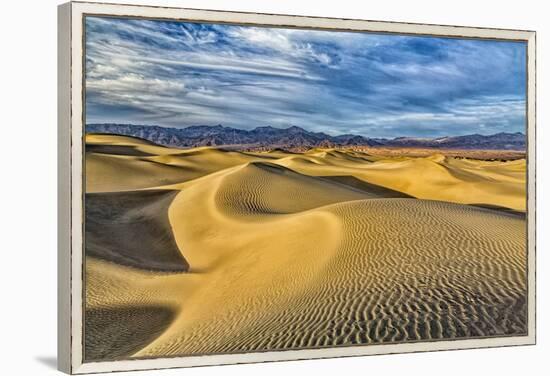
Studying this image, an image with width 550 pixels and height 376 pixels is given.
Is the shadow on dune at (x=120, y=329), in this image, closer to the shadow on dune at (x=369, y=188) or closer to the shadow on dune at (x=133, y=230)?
the shadow on dune at (x=133, y=230)

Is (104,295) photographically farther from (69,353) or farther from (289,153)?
(289,153)

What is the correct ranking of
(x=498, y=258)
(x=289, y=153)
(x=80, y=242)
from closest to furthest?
(x=80, y=242), (x=289, y=153), (x=498, y=258)

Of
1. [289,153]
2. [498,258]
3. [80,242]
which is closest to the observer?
[80,242]

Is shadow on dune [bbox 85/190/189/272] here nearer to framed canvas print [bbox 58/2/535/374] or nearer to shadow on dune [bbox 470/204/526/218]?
framed canvas print [bbox 58/2/535/374]

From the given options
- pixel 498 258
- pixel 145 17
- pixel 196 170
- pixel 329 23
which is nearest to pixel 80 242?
pixel 196 170

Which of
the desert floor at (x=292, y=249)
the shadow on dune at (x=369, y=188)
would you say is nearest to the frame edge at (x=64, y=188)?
the desert floor at (x=292, y=249)

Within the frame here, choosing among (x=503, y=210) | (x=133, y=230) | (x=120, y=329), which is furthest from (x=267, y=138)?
(x=503, y=210)
